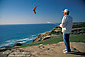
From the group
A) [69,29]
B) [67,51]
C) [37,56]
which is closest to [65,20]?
[69,29]

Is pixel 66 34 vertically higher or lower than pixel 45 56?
higher

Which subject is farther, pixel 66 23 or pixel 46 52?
pixel 46 52

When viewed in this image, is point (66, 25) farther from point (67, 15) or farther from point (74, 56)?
point (74, 56)

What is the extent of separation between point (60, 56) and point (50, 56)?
1.61 feet

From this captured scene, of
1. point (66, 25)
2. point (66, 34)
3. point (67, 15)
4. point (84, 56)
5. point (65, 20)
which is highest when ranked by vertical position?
point (67, 15)

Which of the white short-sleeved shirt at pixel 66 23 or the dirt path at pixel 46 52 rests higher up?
the white short-sleeved shirt at pixel 66 23

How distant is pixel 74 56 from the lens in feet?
10.8

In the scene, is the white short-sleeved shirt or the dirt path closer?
the white short-sleeved shirt

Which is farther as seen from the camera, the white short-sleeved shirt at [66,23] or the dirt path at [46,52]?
the dirt path at [46,52]

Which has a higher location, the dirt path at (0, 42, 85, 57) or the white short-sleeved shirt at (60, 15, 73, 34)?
the white short-sleeved shirt at (60, 15, 73, 34)

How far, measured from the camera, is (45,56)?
3377 mm

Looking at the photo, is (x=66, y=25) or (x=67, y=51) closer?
(x=66, y=25)

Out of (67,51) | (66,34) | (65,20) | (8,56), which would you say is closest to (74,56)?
(67,51)

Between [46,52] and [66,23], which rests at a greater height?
[66,23]
